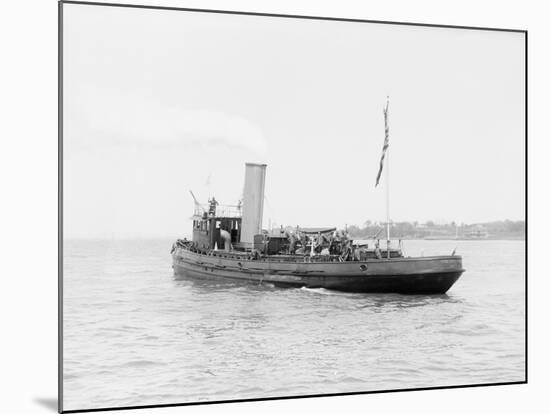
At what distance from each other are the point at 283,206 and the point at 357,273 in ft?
2.40

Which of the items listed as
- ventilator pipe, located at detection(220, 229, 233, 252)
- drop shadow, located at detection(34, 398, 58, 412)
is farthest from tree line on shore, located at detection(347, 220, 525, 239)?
drop shadow, located at detection(34, 398, 58, 412)

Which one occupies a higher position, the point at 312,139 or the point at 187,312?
the point at 312,139

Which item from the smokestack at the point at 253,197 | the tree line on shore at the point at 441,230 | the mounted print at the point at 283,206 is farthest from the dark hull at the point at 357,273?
the smokestack at the point at 253,197

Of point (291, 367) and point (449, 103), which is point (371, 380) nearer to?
point (291, 367)

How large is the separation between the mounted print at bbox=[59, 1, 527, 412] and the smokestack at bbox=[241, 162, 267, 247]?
1 centimetres

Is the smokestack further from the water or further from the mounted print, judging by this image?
the water

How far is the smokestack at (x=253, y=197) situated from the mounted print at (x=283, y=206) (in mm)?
10

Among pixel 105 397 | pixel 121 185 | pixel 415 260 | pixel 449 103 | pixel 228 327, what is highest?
pixel 449 103

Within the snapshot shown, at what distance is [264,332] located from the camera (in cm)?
589

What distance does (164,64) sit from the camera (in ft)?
19.0

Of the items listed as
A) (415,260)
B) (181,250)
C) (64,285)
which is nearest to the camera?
(64,285)

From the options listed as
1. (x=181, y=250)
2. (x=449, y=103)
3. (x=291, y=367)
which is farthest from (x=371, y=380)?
(x=449, y=103)

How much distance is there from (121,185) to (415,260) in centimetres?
207

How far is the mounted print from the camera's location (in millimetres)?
5602
